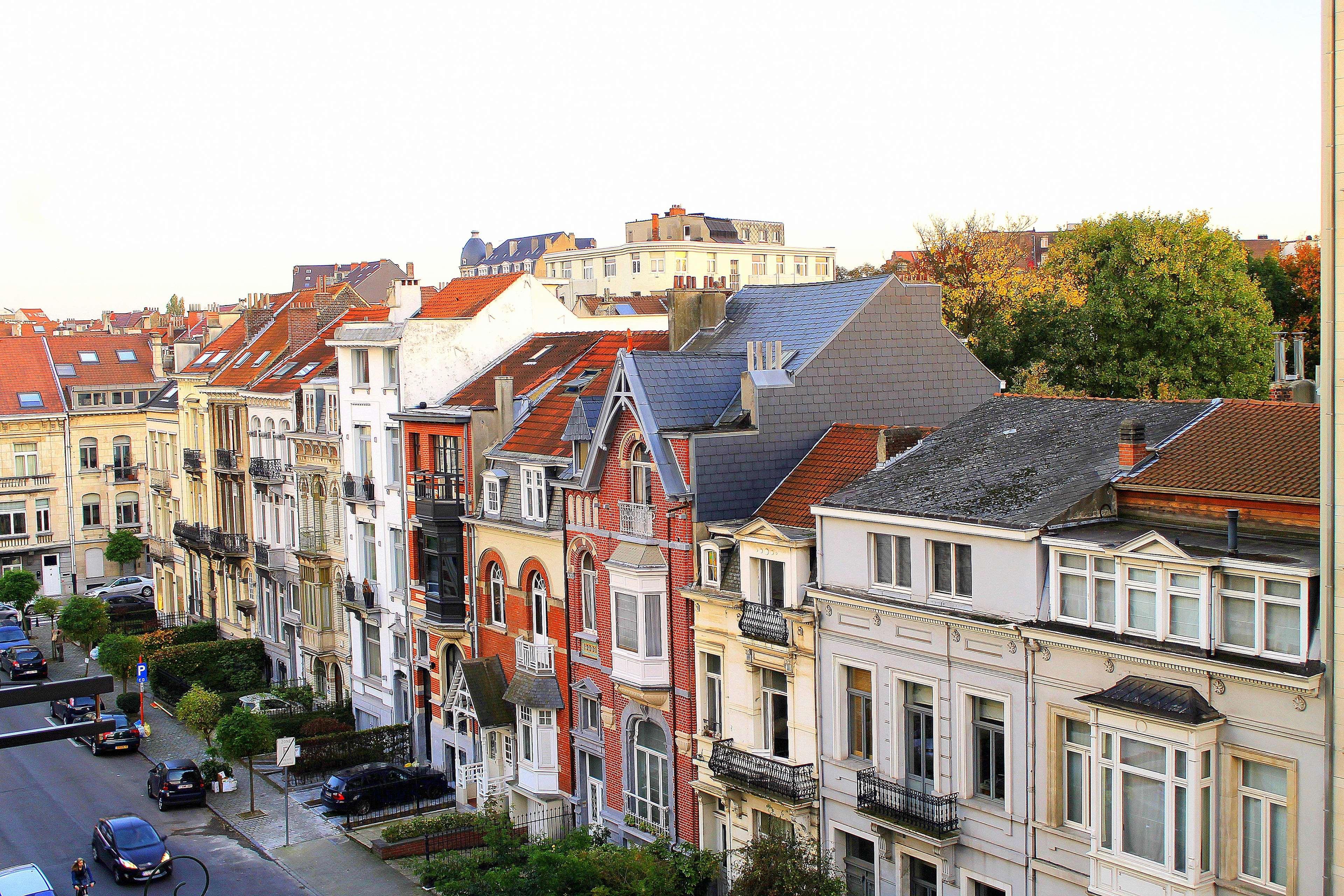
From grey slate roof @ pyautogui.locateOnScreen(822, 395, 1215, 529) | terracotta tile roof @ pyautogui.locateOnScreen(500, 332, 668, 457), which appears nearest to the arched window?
terracotta tile roof @ pyautogui.locateOnScreen(500, 332, 668, 457)

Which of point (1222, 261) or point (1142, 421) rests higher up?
point (1222, 261)

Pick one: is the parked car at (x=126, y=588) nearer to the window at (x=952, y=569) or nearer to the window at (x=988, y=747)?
the window at (x=952, y=569)

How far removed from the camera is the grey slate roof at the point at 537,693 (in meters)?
36.0

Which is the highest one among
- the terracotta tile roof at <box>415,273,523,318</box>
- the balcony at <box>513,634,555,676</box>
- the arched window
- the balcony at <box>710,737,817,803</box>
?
the terracotta tile roof at <box>415,273,523,318</box>

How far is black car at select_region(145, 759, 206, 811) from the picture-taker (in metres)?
42.5

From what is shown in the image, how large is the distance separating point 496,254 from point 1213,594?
477 feet

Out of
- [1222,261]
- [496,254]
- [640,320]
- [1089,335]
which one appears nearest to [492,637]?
[640,320]

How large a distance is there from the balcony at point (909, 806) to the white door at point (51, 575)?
6482cm

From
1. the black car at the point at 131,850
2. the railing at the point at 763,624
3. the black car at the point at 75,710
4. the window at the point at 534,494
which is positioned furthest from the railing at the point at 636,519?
the black car at the point at 75,710

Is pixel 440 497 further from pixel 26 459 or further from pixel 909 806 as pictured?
pixel 26 459

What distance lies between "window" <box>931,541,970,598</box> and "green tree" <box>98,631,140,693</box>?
132ft

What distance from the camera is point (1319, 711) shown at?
18359 millimetres

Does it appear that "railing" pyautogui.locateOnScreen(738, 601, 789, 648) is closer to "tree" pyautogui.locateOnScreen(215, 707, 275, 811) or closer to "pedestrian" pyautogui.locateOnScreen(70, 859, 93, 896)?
"pedestrian" pyautogui.locateOnScreen(70, 859, 93, 896)

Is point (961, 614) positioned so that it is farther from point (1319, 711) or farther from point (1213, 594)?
point (1319, 711)
